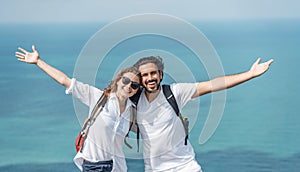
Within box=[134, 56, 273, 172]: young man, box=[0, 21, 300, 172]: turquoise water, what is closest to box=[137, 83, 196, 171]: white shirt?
box=[134, 56, 273, 172]: young man

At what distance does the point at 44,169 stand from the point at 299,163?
222 cm

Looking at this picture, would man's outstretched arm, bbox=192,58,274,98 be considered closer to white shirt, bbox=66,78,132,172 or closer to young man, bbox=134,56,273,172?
young man, bbox=134,56,273,172

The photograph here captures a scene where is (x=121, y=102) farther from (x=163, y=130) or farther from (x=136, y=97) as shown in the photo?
(x=163, y=130)

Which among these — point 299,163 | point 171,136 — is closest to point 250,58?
point 299,163

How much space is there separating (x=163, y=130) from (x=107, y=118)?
193mm

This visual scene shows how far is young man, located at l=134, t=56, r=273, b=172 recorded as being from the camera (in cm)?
216

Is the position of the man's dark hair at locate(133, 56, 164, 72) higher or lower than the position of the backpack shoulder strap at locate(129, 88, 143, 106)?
higher

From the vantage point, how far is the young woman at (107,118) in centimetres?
214

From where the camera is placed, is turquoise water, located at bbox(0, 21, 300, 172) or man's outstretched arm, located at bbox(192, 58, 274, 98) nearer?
man's outstretched arm, located at bbox(192, 58, 274, 98)

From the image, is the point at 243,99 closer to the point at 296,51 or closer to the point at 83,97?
the point at 296,51

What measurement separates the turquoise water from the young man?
0.88 ft

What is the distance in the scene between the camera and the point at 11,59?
1120 centimetres

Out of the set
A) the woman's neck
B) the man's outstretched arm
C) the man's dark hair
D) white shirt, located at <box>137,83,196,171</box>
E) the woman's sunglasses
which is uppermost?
the man's dark hair

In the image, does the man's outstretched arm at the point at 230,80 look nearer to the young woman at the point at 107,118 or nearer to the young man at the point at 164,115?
the young man at the point at 164,115
